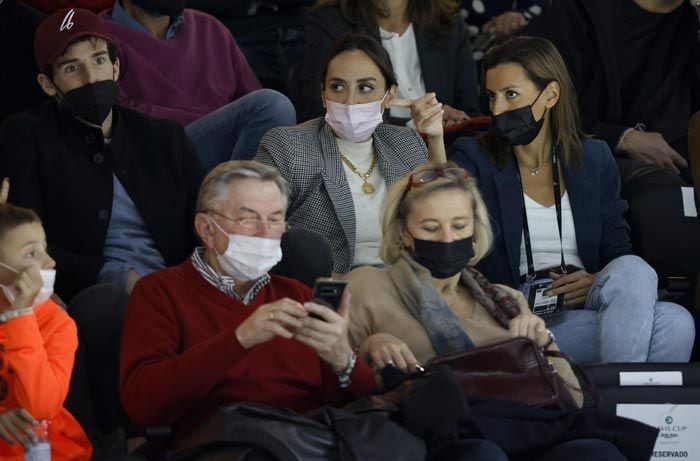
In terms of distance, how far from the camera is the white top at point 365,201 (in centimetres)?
473

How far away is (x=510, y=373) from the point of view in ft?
12.1

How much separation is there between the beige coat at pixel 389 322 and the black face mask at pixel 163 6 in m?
1.69

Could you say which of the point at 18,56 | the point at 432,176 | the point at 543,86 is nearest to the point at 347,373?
the point at 432,176

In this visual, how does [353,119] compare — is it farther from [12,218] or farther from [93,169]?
[12,218]

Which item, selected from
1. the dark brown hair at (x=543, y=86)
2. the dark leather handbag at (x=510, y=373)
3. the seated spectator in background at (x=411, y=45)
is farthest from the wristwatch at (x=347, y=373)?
the seated spectator in background at (x=411, y=45)

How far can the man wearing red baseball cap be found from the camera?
4.42 m

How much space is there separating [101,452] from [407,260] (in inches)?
38.4

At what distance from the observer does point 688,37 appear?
19.0 feet

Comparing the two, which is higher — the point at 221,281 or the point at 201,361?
the point at 221,281

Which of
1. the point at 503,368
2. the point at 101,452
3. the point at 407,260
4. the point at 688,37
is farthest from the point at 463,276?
the point at 688,37

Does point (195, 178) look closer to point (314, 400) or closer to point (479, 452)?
point (314, 400)

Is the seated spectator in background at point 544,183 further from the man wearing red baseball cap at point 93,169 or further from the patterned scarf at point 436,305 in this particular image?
the man wearing red baseball cap at point 93,169

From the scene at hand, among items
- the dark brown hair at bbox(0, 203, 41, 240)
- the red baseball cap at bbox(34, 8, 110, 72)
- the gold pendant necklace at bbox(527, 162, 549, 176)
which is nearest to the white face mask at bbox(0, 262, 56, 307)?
the dark brown hair at bbox(0, 203, 41, 240)

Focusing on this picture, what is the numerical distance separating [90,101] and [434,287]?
1.25m
